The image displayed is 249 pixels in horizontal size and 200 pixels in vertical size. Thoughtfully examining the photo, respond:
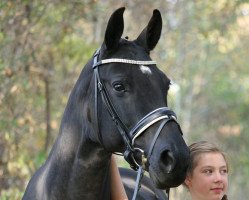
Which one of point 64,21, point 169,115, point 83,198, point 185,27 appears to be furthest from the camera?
point 185,27

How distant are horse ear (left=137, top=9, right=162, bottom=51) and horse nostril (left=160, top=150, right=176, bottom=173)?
94 centimetres

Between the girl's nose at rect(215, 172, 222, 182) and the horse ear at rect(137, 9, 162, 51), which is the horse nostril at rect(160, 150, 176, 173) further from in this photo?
the horse ear at rect(137, 9, 162, 51)

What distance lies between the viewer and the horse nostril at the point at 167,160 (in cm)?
417

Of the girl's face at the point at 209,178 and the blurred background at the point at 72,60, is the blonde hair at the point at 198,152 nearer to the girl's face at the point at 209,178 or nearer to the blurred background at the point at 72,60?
the girl's face at the point at 209,178

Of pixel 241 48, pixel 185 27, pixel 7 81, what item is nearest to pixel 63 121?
pixel 7 81

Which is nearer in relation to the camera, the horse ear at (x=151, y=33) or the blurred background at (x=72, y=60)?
the horse ear at (x=151, y=33)

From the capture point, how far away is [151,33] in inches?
195

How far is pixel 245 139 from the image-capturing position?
33812 millimetres

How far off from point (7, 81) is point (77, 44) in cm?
315

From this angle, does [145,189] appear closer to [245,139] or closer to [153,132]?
[153,132]

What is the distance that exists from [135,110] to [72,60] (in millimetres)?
9405

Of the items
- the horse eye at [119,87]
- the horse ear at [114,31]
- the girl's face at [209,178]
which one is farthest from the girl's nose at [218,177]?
the horse ear at [114,31]

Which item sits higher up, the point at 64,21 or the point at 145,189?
the point at 64,21

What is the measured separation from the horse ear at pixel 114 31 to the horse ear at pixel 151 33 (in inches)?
8.4
